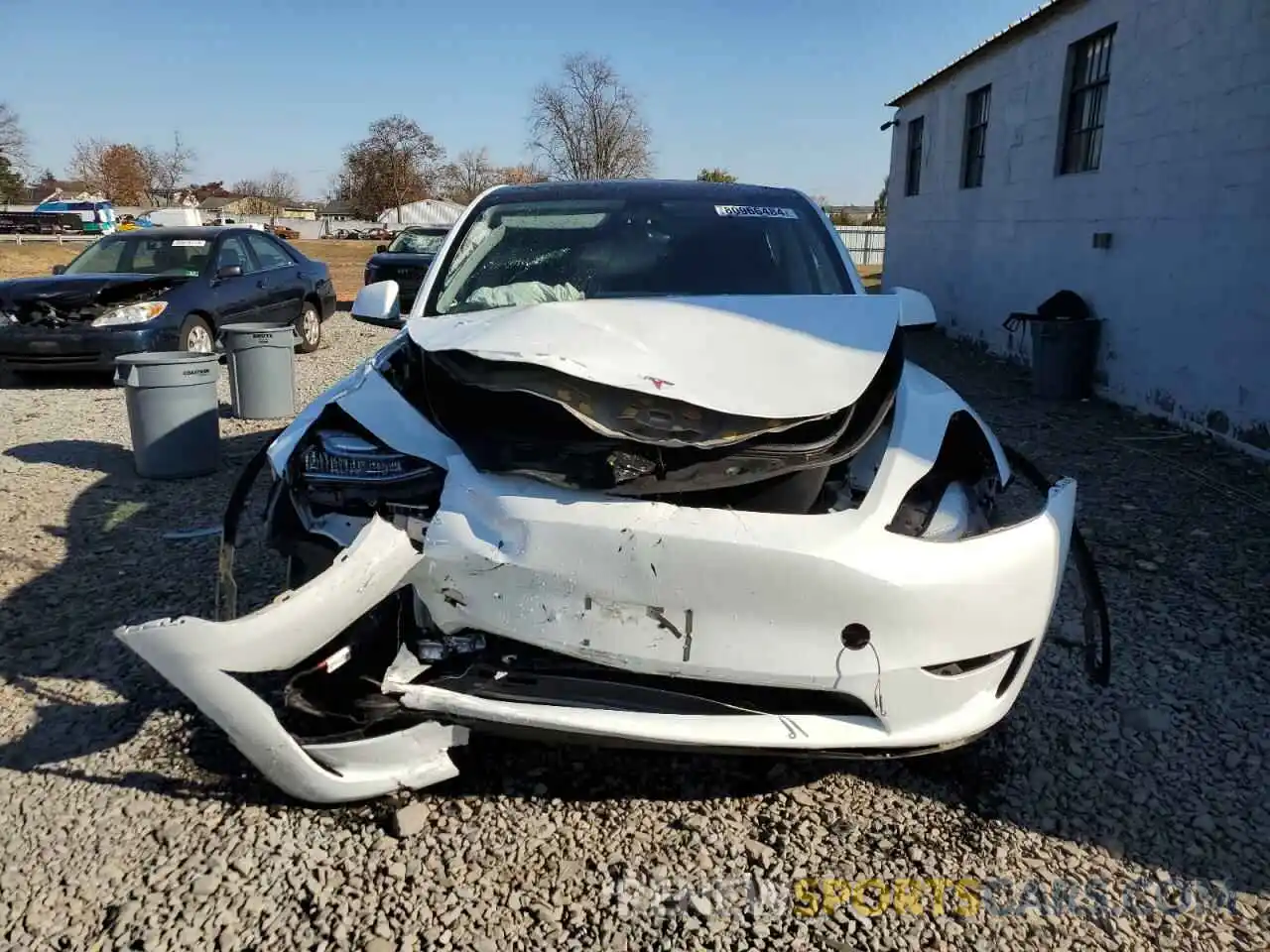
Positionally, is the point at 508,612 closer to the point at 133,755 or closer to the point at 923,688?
the point at 923,688

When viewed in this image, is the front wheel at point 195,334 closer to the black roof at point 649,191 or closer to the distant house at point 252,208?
the black roof at point 649,191

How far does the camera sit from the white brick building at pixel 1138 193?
264 inches

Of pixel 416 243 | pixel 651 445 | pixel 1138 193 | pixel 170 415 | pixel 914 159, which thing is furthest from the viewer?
pixel 416 243

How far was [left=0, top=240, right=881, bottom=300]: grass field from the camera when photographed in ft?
78.3

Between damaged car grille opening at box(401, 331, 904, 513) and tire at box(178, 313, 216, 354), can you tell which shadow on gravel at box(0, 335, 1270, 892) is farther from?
tire at box(178, 313, 216, 354)

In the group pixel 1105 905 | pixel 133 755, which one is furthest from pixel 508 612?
pixel 1105 905

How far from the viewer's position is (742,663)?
7.13 ft

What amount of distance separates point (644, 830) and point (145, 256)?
958cm

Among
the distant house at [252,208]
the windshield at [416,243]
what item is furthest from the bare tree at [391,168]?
the windshield at [416,243]

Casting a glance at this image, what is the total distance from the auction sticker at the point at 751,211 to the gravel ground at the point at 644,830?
206 centimetres

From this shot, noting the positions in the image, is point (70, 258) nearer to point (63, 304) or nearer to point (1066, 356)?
point (63, 304)

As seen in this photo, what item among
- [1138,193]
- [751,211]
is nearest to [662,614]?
[751,211]

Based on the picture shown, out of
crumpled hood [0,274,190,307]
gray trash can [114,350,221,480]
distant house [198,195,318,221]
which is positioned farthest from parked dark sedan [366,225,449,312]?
distant house [198,195,318,221]

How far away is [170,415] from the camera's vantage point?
5.77m
